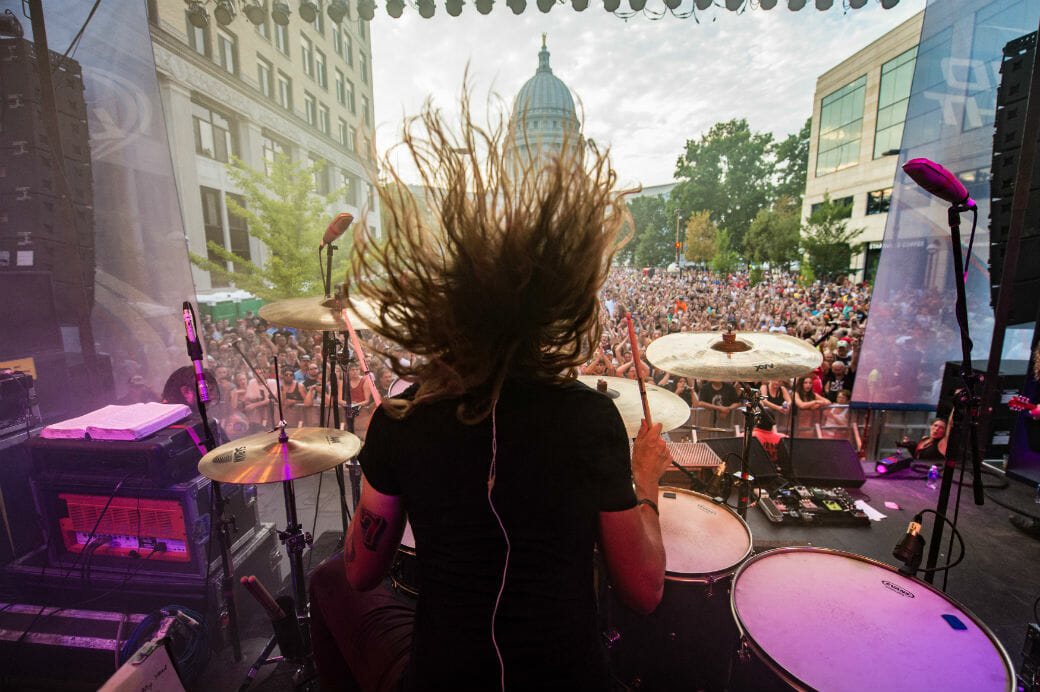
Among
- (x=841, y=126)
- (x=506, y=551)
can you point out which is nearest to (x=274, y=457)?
(x=506, y=551)

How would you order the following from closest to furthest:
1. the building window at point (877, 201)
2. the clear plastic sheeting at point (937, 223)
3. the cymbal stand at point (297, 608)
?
1. the cymbal stand at point (297, 608)
2. the clear plastic sheeting at point (937, 223)
3. the building window at point (877, 201)

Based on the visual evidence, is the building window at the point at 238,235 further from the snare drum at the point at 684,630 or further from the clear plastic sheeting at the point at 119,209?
the snare drum at the point at 684,630

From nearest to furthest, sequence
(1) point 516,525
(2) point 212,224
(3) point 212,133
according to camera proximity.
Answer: (1) point 516,525 → (3) point 212,133 → (2) point 212,224

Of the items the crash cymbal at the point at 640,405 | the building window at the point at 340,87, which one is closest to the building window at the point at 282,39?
the building window at the point at 340,87

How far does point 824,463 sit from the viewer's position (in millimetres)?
3752

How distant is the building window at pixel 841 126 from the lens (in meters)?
14.6

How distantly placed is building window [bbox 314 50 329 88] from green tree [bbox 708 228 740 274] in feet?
40.8

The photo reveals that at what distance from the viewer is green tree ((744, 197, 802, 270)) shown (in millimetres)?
14898

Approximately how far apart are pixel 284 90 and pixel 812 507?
961 cm

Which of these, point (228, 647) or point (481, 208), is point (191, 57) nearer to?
point (228, 647)

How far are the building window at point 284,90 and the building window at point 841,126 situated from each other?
1670 cm

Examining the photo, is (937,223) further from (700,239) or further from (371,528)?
(700,239)

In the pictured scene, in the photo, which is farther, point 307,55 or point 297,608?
point 307,55

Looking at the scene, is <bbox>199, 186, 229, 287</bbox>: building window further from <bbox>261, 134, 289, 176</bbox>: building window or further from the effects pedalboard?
the effects pedalboard
